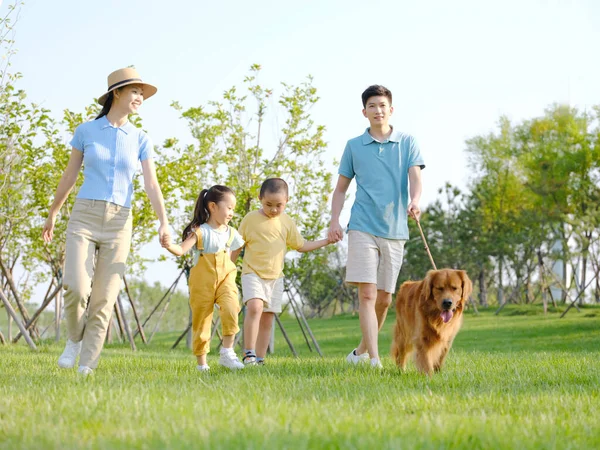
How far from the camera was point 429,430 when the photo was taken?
3.49 metres

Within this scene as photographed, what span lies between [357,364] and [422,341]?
75 centimetres

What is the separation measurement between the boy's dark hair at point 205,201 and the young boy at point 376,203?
3.54ft

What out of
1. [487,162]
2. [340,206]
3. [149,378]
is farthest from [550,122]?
[149,378]

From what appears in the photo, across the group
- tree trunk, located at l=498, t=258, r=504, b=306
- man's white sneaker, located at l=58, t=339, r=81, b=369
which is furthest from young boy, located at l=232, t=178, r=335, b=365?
→ tree trunk, located at l=498, t=258, r=504, b=306

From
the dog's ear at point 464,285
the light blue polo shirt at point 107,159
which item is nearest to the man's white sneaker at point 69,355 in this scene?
the light blue polo shirt at point 107,159

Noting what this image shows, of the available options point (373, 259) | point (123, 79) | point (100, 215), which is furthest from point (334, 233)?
point (123, 79)

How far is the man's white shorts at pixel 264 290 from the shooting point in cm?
753

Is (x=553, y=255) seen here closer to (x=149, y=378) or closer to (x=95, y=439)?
(x=149, y=378)

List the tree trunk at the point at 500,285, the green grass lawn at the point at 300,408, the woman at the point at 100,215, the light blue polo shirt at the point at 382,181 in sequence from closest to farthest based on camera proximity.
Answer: the green grass lawn at the point at 300,408 → the woman at the point at 100,215 → the light blue polo shirt at the point at 382,181 → the tree trunk at the point at 500,285

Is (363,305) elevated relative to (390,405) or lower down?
elevated

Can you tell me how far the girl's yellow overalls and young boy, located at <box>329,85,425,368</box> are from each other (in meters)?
1.08

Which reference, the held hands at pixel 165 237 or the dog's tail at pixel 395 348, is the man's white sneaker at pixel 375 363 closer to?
the dog's tail at pixel 395 348

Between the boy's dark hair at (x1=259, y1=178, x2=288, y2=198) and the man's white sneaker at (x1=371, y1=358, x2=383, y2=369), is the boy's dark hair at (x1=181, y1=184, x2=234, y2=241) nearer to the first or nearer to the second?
the boy's dark hair at (x1=259, y1=178, x2=288, y2=198)

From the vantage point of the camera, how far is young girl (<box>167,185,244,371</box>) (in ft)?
22.7
